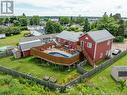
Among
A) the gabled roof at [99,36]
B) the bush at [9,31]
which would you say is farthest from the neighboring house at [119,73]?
the bush at [9,31]

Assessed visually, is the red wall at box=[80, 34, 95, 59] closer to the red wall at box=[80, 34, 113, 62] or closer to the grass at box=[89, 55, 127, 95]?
the red wall at box=[80, 34, 113, 62]

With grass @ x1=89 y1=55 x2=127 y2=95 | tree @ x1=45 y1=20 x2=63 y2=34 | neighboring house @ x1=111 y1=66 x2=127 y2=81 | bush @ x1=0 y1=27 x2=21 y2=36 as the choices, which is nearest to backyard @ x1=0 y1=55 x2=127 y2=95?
grass @ x1=89 y1=55 x2=127 y2=95

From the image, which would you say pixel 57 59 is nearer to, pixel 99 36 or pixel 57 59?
pixel 57 59

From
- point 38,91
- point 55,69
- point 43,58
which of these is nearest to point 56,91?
point 38,91

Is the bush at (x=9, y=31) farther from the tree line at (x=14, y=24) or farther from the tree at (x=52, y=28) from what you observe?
the tree at (x=52, y=28)

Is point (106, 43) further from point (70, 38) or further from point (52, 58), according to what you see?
point (52, 58)

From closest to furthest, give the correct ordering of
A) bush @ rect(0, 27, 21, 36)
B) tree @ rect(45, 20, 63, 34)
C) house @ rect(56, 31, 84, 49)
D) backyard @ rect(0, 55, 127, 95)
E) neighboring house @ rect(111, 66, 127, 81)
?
1. backyard @ rect(0, 55, 127, 95)
2. neighboring house @ rect(111, 66, 127, 81)
3. house @ rect(56, 31, 84, 49)
4. bush @ rect(0, 27, 21, 36)
5. tree @ rect(45, 20, 63, 34)
